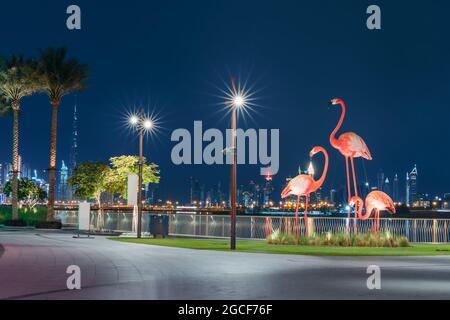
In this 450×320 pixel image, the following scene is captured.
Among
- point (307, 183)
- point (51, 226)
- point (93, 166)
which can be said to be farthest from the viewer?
point (93, 166)

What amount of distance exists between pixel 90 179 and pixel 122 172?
3.99 m

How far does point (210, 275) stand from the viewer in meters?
19.2

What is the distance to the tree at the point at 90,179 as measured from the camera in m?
61.0

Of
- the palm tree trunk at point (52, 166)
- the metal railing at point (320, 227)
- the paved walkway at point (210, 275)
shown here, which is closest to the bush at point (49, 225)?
the palm tree trunk at point (52, 166)

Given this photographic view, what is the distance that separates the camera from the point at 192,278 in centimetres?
1847

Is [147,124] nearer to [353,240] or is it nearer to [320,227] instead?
[353,240]

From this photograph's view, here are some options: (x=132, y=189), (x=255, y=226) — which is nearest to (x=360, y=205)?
(x=132, y=189)

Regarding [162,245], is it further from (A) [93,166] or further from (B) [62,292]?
(A) [93,166]

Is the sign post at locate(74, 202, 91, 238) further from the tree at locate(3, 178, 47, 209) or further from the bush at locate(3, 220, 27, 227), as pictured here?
the tree at locate(3, 178, 47, 209)
